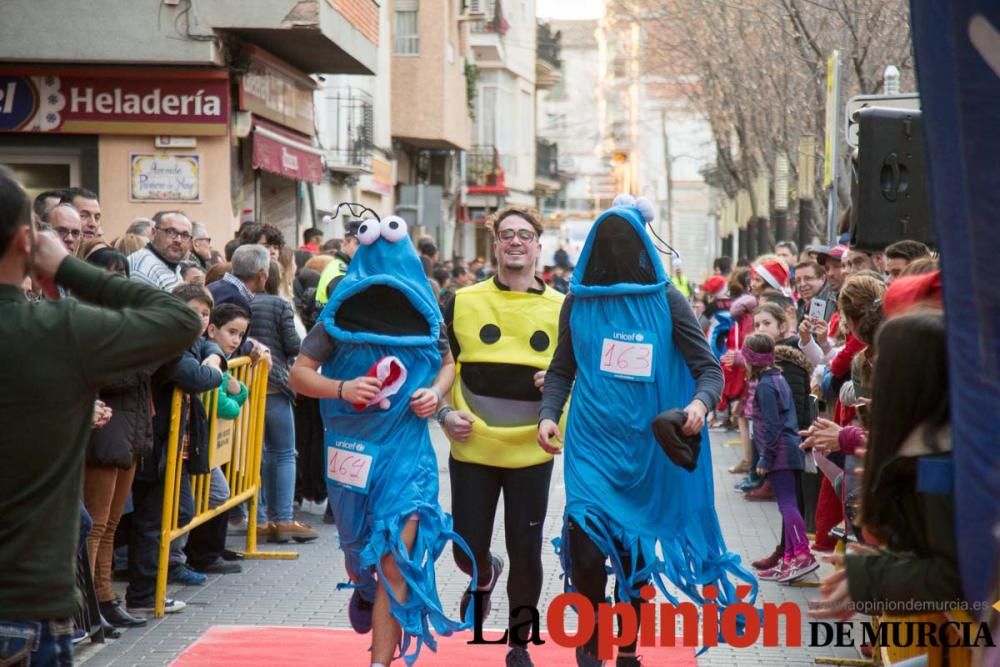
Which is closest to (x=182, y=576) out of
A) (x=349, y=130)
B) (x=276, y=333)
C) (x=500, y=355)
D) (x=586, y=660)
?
(x=276, y=333)

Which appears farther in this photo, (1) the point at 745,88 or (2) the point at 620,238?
(1) the point at 745,88

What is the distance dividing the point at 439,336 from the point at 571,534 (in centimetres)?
104

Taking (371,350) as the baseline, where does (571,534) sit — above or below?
below

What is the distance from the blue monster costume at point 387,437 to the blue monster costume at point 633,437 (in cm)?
59

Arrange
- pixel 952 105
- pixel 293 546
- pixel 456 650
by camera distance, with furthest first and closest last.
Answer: pixel 293 546 < pixel 456 650 < pixel 952 105

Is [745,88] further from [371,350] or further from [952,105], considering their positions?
[952,105]

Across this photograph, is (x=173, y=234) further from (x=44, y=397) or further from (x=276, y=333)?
(x=44, y=397)

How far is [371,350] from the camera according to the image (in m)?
6.73

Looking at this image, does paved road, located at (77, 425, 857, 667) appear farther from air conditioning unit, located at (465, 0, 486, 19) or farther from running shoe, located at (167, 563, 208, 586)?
air conditioning unit, located at (465, 0, 486, 19)

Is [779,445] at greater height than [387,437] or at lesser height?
lesser

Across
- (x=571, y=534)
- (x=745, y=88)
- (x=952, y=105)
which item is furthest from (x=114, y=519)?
(x=745, y=88)

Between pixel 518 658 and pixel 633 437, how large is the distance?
3.68 ft

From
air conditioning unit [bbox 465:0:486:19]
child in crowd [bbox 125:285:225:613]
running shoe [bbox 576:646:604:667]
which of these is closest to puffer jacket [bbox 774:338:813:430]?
child in crowd [bbox 125:285:225:613]

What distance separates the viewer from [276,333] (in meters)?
10.7
